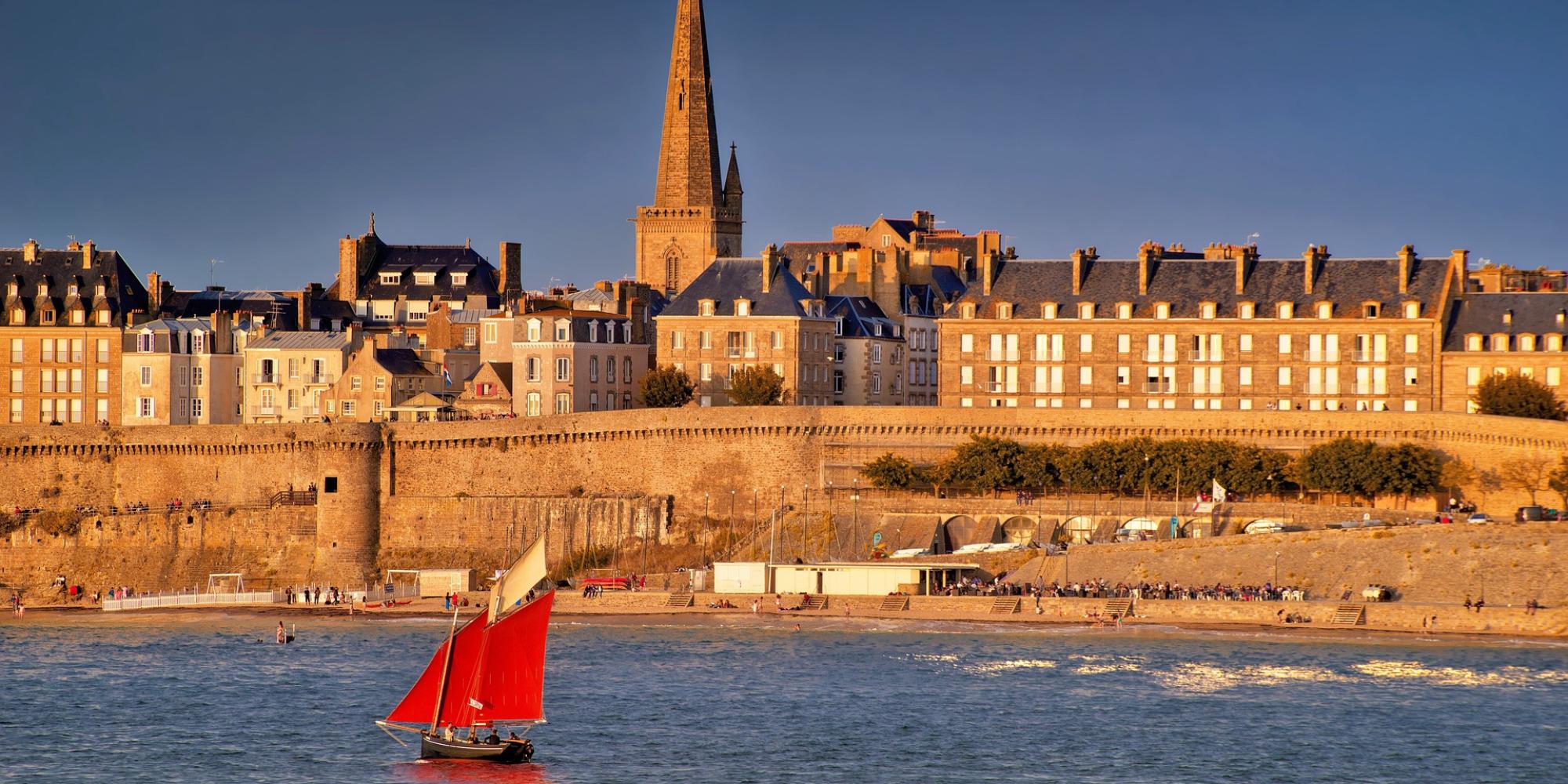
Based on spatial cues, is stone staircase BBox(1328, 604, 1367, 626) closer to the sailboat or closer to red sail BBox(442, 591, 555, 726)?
→ the sailboat

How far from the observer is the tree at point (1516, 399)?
3024 inches

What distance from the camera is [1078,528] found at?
242 feet

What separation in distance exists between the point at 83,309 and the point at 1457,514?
161ft

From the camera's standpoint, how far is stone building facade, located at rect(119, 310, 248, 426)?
297 ft

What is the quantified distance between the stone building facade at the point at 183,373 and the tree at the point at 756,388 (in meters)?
19.3

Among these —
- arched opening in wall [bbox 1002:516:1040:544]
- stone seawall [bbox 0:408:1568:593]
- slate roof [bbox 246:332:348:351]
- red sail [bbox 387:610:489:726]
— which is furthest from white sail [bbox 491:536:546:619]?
slate roof [bbox 246:332:348:351]

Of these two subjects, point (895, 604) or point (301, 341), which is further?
point (301, 341)

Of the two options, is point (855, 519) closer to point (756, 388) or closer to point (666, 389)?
point (756, 388)

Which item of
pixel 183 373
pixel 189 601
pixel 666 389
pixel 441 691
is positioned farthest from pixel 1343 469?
pixel 183 373

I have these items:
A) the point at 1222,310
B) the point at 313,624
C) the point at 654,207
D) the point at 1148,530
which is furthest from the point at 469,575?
the point at 654,207

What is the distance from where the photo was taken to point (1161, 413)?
77000mm

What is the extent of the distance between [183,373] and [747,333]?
21105mm

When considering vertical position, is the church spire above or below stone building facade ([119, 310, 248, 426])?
above

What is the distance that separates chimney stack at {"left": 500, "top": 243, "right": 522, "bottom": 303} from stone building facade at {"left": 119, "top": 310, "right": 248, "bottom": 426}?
1642 centimetres
